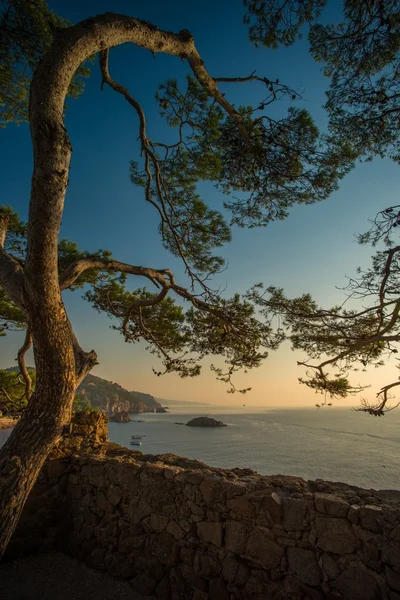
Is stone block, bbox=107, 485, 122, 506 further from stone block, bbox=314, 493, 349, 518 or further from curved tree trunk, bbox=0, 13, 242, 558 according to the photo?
stone block, bbox=314, 493, 349, 518

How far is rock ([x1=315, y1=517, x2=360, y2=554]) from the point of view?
2.09 m

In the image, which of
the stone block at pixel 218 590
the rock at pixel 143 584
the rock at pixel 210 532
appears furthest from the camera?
the rock at pixel 143 584

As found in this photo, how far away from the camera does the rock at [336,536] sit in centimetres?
209

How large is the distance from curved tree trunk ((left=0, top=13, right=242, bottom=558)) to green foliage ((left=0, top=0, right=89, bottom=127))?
1.08 metres

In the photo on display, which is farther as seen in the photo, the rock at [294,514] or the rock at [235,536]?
the rock at [235,536]

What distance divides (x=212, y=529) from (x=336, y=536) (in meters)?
1.04

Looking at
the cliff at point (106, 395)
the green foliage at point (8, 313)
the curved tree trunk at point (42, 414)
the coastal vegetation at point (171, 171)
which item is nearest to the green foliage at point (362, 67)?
the coastal vegetation at point (171, 171)

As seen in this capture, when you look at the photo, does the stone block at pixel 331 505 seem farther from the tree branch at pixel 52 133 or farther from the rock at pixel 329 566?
the tree branch at pixel 52 133

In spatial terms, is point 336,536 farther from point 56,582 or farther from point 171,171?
point 171,171

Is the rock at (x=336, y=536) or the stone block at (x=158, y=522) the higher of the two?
the rock at (x=336, y=536)

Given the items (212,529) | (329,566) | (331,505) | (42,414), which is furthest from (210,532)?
(42,414)

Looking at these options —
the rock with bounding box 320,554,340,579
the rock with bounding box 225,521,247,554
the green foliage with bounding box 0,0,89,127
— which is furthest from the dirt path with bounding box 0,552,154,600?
the green foliage with bounding box 0,0,89,127

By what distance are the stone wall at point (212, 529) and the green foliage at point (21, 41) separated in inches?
185

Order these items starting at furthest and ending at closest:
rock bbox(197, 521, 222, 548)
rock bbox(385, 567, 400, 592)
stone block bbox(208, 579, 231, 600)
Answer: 1. rock bbox(197, 521, 222, 548)
2. stone block bbox(208, 579, 231, 600)
3. rock bbox(385, 567, 400, 592)
